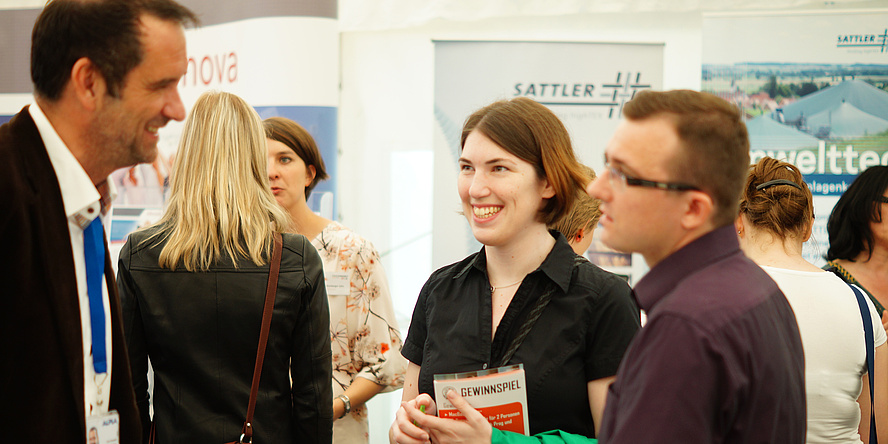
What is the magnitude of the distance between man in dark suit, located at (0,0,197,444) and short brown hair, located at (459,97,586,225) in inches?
30.1

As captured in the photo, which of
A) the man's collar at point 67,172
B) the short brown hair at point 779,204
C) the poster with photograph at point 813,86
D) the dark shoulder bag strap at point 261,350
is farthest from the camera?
the poster with photograph at point 813,86

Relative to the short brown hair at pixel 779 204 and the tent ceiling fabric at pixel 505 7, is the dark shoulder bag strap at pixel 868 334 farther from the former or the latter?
the tent ceiling fabric at pixel 505 7

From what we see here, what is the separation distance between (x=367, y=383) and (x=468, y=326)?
95 centimetres

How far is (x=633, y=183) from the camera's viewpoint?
108cm

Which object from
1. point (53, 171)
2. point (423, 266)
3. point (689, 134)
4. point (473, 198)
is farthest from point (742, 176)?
point (423, 266)

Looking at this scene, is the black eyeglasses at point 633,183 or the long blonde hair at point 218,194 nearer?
the black eyeglasses at point 633,183

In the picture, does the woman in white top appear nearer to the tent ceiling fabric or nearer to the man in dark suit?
the man in dark suit

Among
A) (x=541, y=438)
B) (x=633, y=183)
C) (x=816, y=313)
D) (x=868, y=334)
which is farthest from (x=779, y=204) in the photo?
(x=633, y=183)

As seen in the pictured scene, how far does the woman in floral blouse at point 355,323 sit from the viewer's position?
2537mm

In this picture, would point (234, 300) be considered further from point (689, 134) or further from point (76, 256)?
point (689, 134)

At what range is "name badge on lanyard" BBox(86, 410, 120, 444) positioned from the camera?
3.96ft

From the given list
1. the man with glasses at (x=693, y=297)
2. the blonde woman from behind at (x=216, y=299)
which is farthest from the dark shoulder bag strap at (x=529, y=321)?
the blonde woman from behind at (x=216, y=299)

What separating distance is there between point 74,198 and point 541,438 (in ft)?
3.42

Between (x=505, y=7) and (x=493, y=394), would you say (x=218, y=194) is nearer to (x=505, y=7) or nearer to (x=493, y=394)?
(x=493, y=394)
